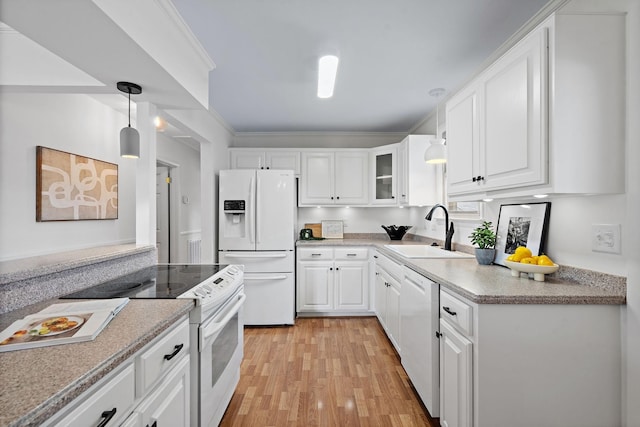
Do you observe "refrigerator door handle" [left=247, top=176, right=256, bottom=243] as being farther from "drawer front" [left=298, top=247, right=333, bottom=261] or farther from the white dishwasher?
the white dishwasher

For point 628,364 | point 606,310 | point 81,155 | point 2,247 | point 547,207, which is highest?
point 81,155

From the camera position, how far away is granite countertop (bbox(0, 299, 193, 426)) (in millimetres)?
625

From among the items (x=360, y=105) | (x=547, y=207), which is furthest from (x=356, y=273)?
(x=547, y=207)

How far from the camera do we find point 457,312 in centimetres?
154

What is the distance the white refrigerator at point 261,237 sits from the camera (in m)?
3.57

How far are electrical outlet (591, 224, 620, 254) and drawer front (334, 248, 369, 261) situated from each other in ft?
8.20

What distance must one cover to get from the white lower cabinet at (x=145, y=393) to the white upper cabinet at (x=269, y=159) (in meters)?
3.06

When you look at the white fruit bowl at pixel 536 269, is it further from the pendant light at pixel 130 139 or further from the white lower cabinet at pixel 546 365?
the pendant light at pixel 130 139

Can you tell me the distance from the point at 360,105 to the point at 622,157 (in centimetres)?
243

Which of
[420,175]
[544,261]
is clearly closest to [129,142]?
[544,261]

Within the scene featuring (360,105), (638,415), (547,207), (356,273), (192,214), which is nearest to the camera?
(638,415)

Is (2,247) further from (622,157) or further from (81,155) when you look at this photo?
(622,157)

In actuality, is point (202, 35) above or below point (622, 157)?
above

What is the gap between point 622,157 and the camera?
4.41 ft
